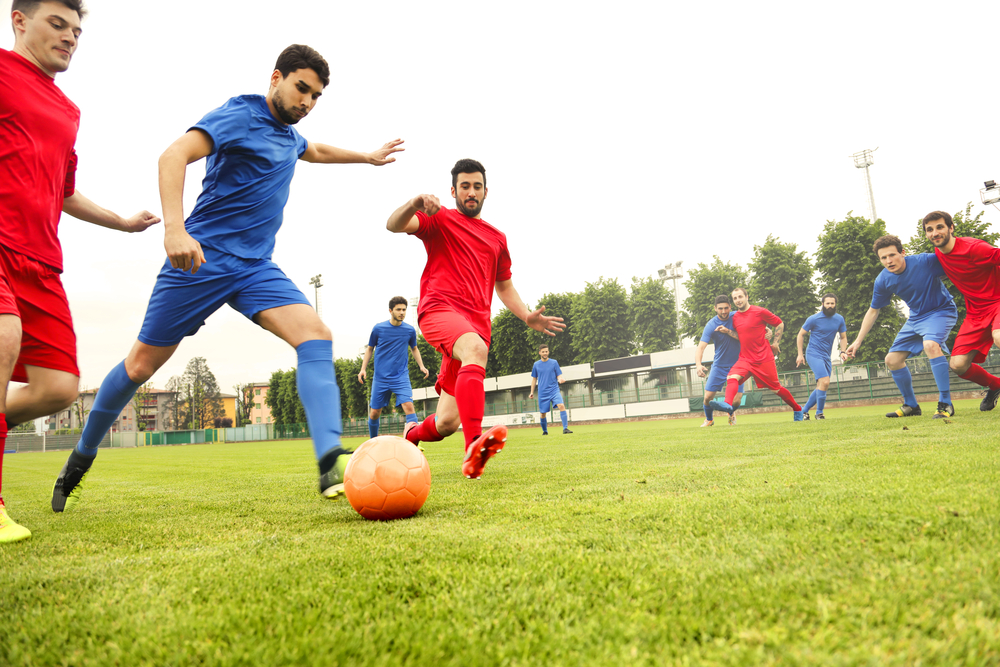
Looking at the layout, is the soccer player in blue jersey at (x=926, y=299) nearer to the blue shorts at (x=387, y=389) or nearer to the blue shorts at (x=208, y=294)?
the blue shorts at (x=387, y=389)

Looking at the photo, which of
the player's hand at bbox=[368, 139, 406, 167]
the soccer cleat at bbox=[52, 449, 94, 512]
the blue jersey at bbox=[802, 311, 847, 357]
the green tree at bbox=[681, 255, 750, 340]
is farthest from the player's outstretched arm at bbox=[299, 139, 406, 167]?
the green tree at bbox=[681, 255, 750, 340]

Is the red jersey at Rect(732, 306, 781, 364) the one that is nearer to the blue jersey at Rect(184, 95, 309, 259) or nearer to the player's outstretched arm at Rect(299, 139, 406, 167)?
the player's outstretched arm at Rect(299, 139, 406, 167)

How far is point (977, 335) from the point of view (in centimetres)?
870

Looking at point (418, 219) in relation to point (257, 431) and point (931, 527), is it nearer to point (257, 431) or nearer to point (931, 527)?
point (931, 527)

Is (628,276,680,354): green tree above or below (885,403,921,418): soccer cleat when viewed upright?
above

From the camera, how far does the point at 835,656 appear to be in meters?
1.17

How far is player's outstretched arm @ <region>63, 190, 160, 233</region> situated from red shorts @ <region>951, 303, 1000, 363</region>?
1025 centimetres

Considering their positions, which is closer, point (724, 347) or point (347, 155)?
point (347, 155)

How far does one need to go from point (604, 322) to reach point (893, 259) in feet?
121

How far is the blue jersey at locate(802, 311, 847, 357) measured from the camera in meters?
13.9

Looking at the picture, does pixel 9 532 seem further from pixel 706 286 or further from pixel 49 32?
pixel 706 286

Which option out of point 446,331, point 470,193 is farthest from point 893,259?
point 446,331

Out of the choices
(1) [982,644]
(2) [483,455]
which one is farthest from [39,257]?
(1) [982,644]

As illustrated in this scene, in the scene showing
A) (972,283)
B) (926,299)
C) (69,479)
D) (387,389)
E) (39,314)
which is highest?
(972,283)
